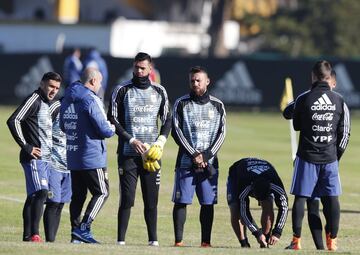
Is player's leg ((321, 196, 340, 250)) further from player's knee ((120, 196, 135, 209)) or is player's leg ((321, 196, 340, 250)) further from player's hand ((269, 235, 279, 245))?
player's knee ((120, 196, 135, 209))

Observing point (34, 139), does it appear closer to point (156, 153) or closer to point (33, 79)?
point (156, 153)

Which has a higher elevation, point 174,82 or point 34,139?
point 174,82

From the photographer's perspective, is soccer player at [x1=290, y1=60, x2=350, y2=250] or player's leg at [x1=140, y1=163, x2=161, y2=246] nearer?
soccer player at [x1=290, y1=60, x2=350, y2=250]

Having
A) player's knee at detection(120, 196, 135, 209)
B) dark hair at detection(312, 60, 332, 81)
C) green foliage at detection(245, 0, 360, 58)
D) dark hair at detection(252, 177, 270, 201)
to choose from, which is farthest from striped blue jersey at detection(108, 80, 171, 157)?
green foliage at detection(245, 0, 360, 58)

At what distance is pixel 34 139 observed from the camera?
14.1 meters

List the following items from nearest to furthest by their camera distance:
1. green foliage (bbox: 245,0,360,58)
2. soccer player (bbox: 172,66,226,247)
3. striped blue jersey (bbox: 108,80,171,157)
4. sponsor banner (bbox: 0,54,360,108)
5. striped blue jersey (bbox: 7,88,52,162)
→ striped blue jersey (bbox: 7,88,52,162), striped blue jersey (bbox: 108,80,171,157), soccer player (bbox: 172,66,226,247), sponsor banner (bbox: 0,54,360,108), green foliage (bbox: 245,0,360,58)

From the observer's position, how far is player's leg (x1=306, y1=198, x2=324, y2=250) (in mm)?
14195

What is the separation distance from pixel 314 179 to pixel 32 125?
3138mm

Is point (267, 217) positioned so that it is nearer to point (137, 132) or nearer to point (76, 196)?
point (137, 132)

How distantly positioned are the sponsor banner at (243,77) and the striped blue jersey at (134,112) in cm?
2816

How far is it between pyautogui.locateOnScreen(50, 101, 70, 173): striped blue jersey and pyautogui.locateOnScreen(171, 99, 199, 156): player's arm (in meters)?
1.27

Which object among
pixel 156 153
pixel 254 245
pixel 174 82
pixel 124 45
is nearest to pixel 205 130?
pixel 156 153

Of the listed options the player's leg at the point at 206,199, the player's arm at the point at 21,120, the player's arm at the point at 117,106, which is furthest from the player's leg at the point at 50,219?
the player's leg at the point at 206,199

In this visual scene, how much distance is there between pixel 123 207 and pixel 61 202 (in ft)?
2.58
